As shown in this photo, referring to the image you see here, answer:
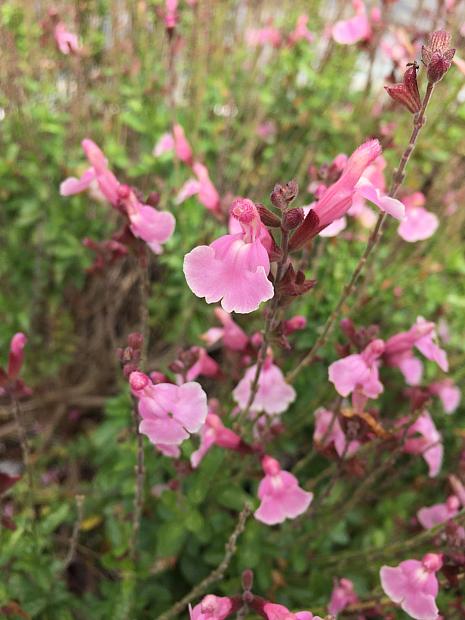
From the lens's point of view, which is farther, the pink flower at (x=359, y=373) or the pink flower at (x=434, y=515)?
the pink flower at (x=434, y=515)

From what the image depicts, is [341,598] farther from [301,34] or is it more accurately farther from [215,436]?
[301,34]

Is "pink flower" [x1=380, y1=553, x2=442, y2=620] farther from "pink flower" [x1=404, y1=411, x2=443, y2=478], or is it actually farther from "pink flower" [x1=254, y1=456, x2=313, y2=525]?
"pink flower" [x1=404, y1=411, x2=443, y2=478]

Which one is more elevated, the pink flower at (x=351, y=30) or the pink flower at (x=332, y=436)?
the pink flower at (x=351, y=30)

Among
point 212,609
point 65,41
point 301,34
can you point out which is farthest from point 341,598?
point 301,34

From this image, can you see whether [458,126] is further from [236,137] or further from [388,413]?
[388,413]

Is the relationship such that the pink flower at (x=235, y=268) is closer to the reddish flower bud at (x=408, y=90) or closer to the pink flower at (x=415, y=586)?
the reddish flower bud at (x=408, y=90)

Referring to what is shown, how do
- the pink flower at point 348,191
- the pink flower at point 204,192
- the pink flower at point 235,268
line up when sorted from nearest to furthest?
the pink flower at point 235,268 → the pink flower at point 348,191 → the pink flower at point 204,192

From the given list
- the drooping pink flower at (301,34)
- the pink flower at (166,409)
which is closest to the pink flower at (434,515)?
the pink flower at (166,409)
